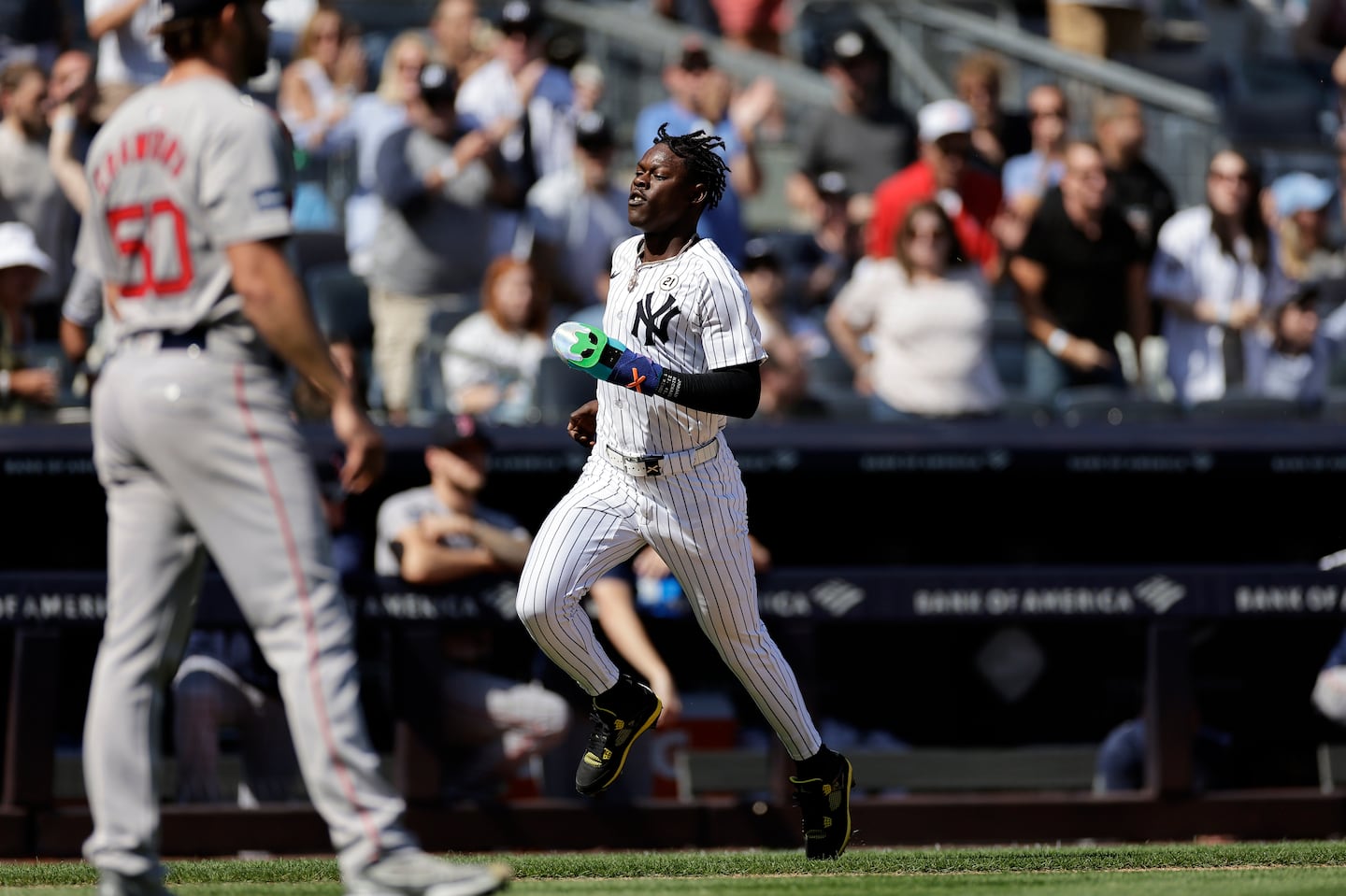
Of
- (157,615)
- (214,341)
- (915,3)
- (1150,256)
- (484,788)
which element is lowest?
(484,788)

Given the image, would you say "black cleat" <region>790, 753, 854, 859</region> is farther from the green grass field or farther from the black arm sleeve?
the black arm sleeve

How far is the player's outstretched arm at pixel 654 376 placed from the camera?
14.0 ft

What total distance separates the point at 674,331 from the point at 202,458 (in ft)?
4.87

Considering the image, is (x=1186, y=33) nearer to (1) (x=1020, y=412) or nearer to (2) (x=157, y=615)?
(1) (x=1020, y=412)

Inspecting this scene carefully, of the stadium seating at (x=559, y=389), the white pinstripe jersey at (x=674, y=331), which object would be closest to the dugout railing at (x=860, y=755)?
the stadium seating at (x=559, y=389)

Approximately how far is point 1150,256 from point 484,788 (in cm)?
391

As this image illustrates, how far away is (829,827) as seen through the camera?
5035 millimetres

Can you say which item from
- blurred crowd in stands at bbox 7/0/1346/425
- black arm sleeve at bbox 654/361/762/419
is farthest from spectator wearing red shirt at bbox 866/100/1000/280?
black arm sleeve at bbox 654/361/762/419

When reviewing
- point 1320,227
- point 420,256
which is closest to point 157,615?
point 420,256

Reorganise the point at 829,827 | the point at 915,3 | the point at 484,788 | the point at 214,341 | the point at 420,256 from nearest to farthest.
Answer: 1. the point at 214,341
2. the point at 829,827
3. the point at 484,788
4. the point at 420,256
5. the point at 915,3

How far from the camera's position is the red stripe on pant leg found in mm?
3406

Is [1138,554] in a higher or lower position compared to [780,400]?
lower

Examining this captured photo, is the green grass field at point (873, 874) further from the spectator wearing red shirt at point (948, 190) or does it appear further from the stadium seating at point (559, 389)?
the spectator wearing red shirt at point (948, 190)

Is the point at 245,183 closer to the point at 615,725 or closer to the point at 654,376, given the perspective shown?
the point at 654,376
